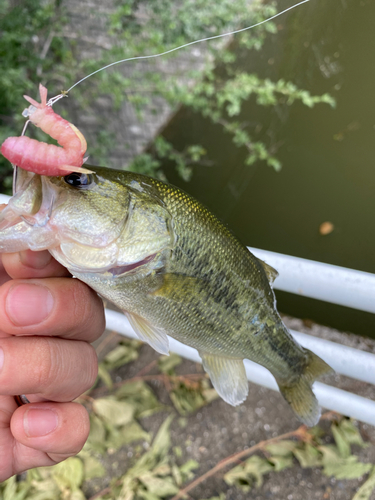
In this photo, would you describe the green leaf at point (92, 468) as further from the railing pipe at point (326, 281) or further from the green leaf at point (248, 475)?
the railing pipe at point (326, 281)

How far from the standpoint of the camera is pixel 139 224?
36.4 inches

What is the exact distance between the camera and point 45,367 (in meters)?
Answer: 0.88

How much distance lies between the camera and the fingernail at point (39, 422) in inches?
35.9

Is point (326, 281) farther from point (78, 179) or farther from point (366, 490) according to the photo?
point (366, 490)

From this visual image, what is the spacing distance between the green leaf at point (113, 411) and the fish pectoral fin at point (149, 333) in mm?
1417

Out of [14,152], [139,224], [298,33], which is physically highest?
[298,33]

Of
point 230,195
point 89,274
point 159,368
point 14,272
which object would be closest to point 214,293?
point 89,274

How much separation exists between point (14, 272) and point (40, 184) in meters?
0.27

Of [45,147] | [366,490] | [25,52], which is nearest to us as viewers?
[45,147]

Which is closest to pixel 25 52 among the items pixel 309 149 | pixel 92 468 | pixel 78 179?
pixel 78 179

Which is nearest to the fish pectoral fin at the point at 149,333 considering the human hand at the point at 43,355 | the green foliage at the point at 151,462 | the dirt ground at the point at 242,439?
the human hand at the point at 43,355

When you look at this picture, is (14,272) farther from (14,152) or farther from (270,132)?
(270,132)

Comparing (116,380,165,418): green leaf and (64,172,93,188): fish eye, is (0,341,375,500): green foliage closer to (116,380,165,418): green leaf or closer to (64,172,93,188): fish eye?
(116,380,165,418): green leaf

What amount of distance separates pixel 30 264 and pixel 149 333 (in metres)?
0.38
